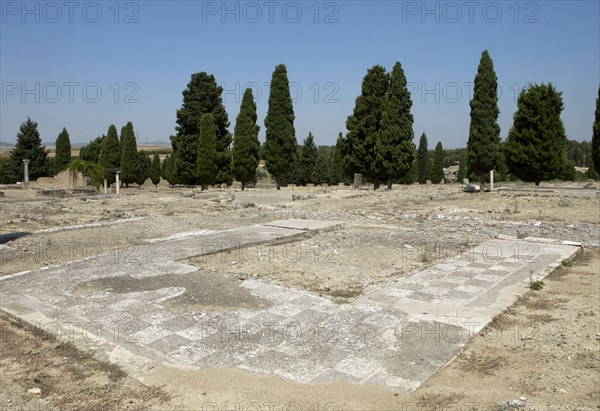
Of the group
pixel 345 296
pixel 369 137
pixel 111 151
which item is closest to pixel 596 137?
pixel 369 137

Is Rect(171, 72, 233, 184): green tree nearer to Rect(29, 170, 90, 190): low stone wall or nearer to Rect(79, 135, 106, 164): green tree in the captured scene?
Rect(29, 170, 90, 190): low stone wall

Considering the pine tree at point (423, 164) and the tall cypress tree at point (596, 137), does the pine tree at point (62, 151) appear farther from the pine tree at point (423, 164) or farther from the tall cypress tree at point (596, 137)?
A: the tall cypress tree at point (596, 137)

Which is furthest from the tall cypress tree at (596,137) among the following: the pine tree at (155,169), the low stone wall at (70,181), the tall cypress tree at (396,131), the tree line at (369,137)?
the pine tree at (155,169)

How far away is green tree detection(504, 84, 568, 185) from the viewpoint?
2591cm

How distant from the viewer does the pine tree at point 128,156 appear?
1426 inches

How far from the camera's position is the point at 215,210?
57.6 ft

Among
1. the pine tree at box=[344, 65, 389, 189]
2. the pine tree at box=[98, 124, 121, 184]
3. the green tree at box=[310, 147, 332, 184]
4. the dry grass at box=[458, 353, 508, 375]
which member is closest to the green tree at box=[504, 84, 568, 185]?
the pine tree at box=[344, 65, 389, 189]

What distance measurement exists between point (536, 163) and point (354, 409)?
86.3ft

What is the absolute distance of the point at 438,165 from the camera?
46094mm

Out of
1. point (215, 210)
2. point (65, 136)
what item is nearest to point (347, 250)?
point (215, 210)

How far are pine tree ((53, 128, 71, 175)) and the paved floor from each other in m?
38.6

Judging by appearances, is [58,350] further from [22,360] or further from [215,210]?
[215,210]

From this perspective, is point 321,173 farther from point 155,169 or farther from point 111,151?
point 111,151

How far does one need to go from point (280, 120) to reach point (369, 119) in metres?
5.44
